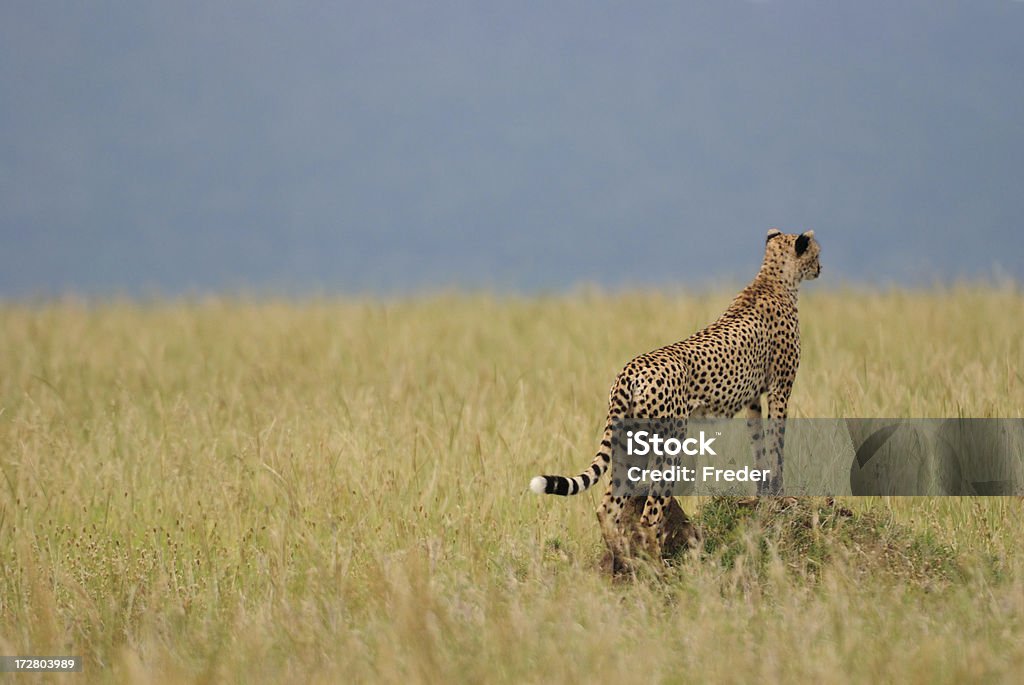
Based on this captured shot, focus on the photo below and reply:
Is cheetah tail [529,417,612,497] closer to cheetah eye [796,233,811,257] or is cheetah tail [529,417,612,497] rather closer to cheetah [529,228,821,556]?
cheetah [529,228,821,556]

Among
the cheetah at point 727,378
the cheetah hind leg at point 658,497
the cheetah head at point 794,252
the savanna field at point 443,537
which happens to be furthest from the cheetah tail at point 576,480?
the cheetah head at point 794,252

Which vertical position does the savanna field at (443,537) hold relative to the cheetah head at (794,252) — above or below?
below

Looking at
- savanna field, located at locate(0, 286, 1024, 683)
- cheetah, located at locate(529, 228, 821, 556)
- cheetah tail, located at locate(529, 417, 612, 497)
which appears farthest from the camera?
cheetah, located at locate(529, 228, 821, 556)

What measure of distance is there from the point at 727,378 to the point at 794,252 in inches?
44.3

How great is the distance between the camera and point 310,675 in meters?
3.82

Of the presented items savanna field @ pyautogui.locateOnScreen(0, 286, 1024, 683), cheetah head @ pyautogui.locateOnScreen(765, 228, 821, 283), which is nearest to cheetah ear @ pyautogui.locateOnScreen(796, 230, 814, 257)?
cheetah head @ pyautogui.locateOnScreen(765, 228, 821, 283)

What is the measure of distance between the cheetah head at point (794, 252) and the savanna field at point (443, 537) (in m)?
1.17

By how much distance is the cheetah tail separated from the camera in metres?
4.20

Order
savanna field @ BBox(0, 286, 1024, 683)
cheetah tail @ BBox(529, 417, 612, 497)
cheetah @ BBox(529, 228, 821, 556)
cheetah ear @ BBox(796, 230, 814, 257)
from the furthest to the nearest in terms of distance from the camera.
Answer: cheetah ear @ BBox(796, 230, 814, 257) < cheetah @ BBox(529, 228, 821, 556) < cheetah tail @ BBox(529, 417, 612, 497) < savanna field @ BBox(0, 286, 1024, 683)

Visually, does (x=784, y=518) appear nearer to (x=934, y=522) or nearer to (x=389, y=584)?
(x=934, y=522)

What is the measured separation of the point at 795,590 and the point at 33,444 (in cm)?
450

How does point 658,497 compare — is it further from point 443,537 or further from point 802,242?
point 802,242

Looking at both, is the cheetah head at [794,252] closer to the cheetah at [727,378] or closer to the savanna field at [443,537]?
the cheetah at [727,378]

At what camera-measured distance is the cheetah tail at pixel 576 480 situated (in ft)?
13.8
